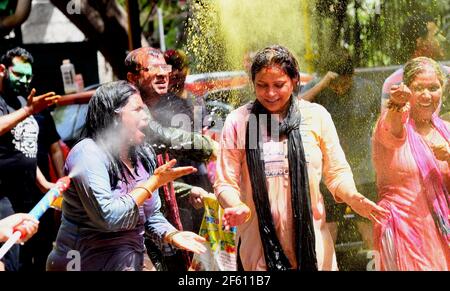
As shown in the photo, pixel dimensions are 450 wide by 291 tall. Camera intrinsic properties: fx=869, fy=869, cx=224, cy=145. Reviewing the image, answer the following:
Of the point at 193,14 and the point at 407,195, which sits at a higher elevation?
the point at 193,14

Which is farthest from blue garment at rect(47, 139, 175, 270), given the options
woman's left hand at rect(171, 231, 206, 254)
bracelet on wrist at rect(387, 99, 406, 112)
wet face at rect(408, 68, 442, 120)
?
wet face at rect(408, 68, 442, 120)

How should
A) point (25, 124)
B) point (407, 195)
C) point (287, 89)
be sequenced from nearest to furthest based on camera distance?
point (287, 89)
point (407, 195)
point (25, 124)

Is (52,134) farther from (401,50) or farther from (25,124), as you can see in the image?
(401,50)

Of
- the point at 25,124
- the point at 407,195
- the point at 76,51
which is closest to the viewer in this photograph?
the point at 407,195

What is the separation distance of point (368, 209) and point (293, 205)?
1.27 ft

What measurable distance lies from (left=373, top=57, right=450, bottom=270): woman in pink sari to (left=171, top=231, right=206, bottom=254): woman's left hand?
34.4 inches

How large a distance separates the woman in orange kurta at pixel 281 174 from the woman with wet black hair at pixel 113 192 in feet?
0.77

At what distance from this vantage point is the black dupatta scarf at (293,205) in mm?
3885
